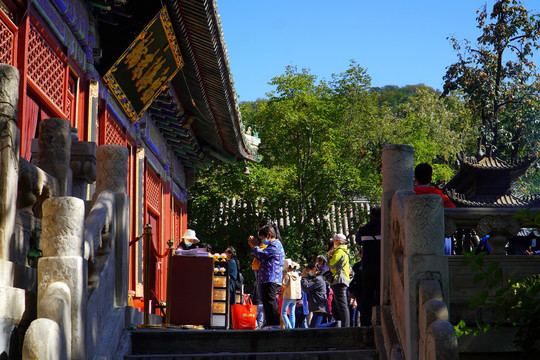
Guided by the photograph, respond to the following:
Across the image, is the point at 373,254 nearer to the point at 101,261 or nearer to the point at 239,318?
the point at 101,261

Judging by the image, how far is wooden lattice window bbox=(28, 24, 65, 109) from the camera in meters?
8.16

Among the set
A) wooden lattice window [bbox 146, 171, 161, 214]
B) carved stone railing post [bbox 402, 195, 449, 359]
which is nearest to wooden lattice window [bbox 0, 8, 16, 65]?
carved stone railing post [bbox 402, 195, 449, 359]

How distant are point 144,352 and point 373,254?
259cm

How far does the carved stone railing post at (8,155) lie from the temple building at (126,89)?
0.17 feet

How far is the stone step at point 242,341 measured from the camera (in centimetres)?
611

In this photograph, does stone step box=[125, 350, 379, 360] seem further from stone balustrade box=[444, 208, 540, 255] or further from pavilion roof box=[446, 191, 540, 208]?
pavilion roof box=[446, 191, 540, 208]

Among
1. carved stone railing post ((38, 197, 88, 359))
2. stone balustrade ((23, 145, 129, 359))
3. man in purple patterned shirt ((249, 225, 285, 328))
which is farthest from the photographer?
man in purple patterned shirt ((249, 225, 285, 328))

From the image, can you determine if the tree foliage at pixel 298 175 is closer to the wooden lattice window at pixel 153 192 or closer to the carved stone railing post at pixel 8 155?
the wooden lattice window at pixel 153 192

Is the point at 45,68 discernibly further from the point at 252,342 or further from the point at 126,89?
the point at 252,342

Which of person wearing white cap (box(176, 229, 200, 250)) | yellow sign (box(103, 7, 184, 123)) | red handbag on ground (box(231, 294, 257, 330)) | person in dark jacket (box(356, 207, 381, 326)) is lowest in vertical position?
red handbag on ground (box(231, 294, 257, 330))

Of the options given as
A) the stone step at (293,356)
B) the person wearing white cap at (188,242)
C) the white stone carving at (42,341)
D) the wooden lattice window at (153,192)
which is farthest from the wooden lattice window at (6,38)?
the wooden lattice window at (153,192)

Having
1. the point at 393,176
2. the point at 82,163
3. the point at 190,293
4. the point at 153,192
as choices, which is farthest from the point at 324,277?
the point at 82,163

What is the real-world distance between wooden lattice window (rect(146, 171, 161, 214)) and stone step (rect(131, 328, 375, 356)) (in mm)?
8985

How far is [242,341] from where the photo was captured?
6180mm
